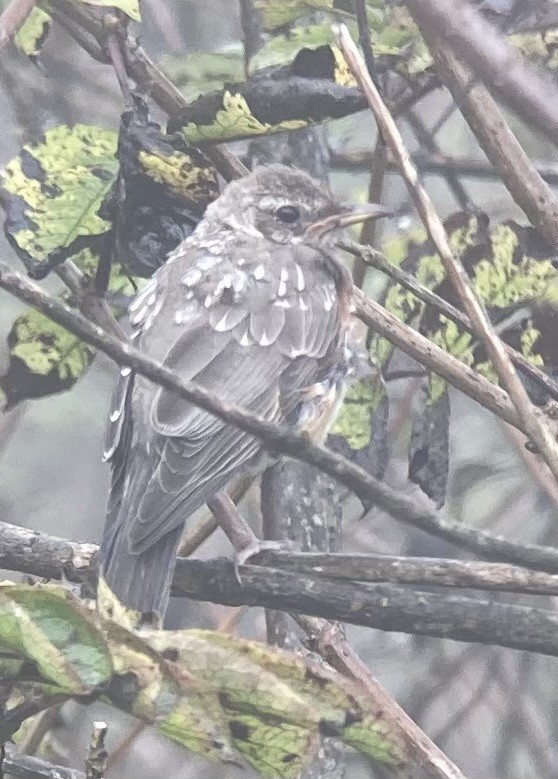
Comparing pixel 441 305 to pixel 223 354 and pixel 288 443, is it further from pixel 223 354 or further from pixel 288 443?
pixel 288 443

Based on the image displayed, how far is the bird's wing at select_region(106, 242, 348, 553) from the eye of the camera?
106 centimetres

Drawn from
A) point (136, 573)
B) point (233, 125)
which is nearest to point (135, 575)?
point (136, 573)

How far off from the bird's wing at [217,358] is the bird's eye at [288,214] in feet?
0.12

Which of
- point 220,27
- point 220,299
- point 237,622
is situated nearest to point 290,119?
point 220,299

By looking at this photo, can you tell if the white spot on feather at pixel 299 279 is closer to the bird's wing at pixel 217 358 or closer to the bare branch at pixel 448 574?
the bird's wing at pixel 217 358

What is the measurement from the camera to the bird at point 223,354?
1.03 m

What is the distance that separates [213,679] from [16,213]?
1.98 ft

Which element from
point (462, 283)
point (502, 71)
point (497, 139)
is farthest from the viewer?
point (497, 139)

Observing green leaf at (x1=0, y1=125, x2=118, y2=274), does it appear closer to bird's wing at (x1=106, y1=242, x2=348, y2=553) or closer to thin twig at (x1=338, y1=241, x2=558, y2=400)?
bird's wing at (x1=106, y1=242, x2=348, y2=553)

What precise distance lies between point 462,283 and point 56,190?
1.52 feet

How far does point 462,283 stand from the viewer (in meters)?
0.83

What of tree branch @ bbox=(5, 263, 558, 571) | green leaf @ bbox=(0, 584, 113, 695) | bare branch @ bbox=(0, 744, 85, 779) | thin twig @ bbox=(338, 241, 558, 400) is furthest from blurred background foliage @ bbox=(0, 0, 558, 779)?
green leaf @ bbox=(0, 584, 113, 695)

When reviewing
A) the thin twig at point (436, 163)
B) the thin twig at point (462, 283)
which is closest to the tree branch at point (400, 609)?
the thin twig at point (462, 283)

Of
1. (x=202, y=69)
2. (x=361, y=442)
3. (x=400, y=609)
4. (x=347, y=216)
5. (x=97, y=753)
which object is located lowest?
(x=97, y=753)
